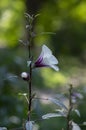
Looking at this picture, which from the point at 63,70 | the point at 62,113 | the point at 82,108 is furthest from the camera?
the point at 63,70

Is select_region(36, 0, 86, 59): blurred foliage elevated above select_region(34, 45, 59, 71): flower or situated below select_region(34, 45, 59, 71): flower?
below

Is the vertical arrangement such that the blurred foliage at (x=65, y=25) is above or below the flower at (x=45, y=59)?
below

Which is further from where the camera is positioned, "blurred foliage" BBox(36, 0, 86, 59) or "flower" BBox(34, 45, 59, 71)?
"blurred foliage" BBox(36, 0, 86, 59)

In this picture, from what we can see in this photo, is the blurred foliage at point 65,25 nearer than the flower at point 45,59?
No

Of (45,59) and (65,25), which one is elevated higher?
(45,59)

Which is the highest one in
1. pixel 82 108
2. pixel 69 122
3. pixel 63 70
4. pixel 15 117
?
pixel 69 122

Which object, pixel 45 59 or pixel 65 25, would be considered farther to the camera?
pixel 65 25

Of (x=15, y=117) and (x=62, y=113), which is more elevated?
(x=62, y=113)

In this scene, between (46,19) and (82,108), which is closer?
(82,108)

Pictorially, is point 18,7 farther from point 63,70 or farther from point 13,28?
point 63,70

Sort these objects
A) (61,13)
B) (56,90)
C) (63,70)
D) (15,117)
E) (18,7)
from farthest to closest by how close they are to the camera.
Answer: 1. (61,13)
2. (18,7)
3. (63,70)
4. (56,90)
5. (15,117)

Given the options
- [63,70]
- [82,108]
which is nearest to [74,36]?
[63,70]
